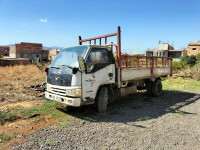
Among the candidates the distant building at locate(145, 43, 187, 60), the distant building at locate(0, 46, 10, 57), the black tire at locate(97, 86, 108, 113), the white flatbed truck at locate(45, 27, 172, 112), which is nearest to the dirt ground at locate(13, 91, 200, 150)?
the black tire at locate(97, 86, 108, 113)

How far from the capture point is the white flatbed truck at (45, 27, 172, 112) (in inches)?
182

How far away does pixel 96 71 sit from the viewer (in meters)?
5.04

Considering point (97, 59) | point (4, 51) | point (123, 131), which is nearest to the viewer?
point (123, 131)

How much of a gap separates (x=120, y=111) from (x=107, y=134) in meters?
1.94

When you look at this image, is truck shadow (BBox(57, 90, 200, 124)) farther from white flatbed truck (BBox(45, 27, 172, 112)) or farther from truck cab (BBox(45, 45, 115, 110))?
truck cab (BBox(45, 45, 115, 110))

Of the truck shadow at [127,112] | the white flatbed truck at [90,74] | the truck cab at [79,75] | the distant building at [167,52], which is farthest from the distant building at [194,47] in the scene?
the truck cab at [79,75]

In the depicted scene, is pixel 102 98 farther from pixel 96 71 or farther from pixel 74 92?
pixel 74 92

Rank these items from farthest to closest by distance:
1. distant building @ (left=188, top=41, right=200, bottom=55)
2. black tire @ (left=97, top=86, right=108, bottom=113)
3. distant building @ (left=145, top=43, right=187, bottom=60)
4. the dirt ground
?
distant building @ (left=145, top=43, right=187, bottom=60) < distant building @ (left=188, top=41, right=200, bottom=55) < black tire @ (left=97, top=86, right=108, bottom=113) < the dirt ground

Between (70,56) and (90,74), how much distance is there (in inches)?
39.4

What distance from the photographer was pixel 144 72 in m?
7.21

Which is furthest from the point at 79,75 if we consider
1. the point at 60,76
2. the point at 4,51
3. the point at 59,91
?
the point at 4,51

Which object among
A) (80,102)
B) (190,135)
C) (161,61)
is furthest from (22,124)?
(161,61)

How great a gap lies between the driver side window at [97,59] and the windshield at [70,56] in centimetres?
28

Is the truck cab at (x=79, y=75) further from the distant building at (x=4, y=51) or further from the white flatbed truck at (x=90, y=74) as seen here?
the distant building at (x=4, y=51)
